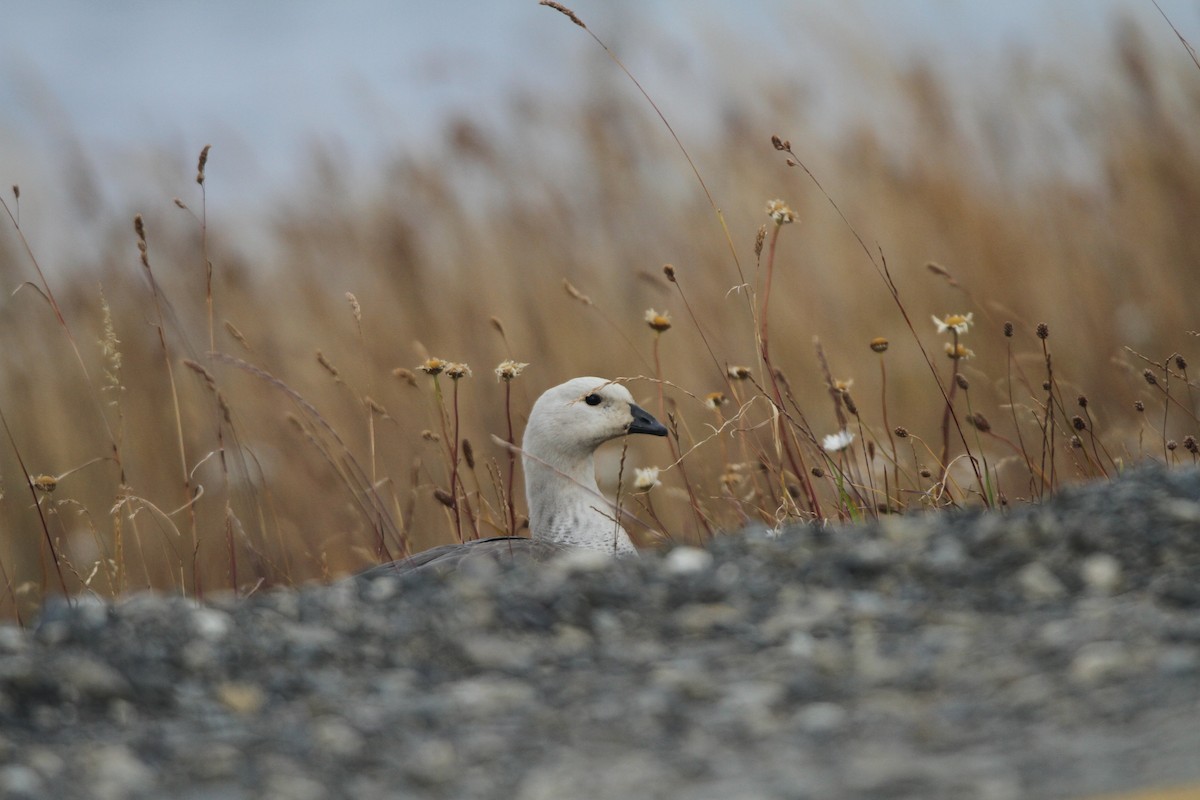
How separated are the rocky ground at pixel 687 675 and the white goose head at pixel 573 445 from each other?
1.65 meters

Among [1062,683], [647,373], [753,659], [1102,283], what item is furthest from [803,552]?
[1102,283]

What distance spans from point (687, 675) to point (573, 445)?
2.49 metres

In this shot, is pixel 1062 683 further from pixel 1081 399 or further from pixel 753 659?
pixel 1081 399

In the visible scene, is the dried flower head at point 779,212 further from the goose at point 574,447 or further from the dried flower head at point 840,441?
the goose at point 574,447

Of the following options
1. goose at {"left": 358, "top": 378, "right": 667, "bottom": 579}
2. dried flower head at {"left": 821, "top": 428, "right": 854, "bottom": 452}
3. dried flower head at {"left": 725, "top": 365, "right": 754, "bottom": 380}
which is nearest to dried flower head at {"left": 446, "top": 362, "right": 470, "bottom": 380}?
goose at {"left": 358, "top": 378, "right": 667, "bottom": 579}

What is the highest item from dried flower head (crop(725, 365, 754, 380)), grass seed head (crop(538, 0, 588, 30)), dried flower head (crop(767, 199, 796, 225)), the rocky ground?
grass seed head (crop(538, 0, 588, 30))

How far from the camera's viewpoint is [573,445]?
478 centimetres

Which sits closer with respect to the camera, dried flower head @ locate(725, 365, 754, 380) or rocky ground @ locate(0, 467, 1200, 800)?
→ rocky ground @ locate(0, 467, 1200, 800)

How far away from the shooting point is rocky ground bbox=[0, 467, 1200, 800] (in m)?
1.98

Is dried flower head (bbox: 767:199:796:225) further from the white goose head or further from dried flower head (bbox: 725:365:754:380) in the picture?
the white goose head

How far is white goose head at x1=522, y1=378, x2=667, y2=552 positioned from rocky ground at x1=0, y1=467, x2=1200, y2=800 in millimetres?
1648

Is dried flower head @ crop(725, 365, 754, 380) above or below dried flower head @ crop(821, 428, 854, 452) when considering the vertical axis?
above

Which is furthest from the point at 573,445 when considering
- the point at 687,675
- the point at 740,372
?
the point at 687,675

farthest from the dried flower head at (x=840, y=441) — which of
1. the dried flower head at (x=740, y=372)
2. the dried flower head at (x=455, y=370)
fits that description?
the dried flower head at (x=455, y=370)
